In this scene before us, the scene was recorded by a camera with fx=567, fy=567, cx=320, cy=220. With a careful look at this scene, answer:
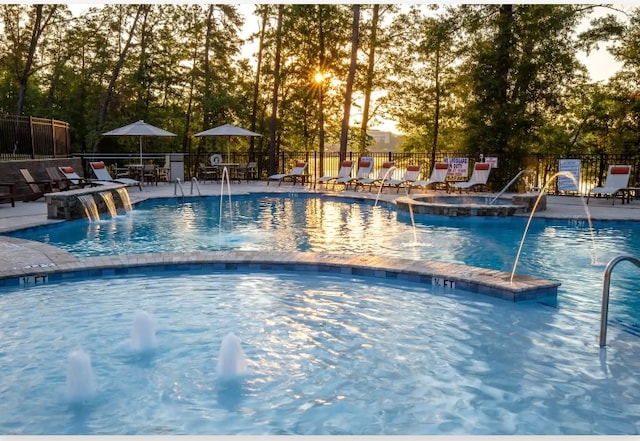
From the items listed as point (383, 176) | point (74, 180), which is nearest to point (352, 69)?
point (383, 176)

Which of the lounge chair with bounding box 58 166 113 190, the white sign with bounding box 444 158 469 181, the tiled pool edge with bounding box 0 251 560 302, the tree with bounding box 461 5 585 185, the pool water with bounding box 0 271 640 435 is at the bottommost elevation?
the pool water with bounding box 0 271 640 435

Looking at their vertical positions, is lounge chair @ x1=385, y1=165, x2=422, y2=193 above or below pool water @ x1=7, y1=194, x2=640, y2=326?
above

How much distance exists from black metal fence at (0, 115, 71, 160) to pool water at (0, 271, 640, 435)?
32.7 feet

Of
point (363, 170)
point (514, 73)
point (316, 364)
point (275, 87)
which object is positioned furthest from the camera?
point (275, 87)

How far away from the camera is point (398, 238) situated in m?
9.73

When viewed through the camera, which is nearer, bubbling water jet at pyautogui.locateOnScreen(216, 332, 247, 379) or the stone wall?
bubbling water jet at pyautogui.locateOnScreen(216, 332, 247, 379)

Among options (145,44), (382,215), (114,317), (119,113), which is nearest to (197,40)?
(145,44)

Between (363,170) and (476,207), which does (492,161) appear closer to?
(363,170)

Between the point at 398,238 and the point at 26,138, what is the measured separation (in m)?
11.0

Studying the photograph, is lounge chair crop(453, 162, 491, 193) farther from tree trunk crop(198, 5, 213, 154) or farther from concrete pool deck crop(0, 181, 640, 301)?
tree trunk crop(198, 5, 213, 154)

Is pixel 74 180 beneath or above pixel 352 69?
beneath

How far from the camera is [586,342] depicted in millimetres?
4789

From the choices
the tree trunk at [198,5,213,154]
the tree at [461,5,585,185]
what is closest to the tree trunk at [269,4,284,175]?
the tree trunk at [198,5,213,154]

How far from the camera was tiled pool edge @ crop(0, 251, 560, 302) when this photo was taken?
6043mm
